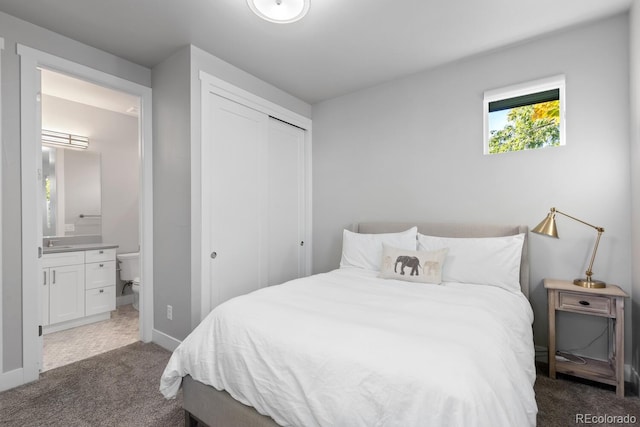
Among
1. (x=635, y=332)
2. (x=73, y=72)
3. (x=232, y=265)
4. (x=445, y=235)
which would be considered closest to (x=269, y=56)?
(x=73, y=72)

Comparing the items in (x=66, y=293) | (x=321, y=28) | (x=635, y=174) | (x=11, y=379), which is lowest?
(x=11, y=379)

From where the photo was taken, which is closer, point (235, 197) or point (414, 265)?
point (414, 265)

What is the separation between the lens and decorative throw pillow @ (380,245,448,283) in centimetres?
230

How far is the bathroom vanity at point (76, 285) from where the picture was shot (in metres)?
3.17

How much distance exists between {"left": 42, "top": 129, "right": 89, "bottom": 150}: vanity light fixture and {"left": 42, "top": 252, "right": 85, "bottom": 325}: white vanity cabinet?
148 centimetres

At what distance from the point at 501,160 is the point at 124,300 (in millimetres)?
4890

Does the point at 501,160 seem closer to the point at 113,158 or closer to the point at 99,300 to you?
the point at 99,300

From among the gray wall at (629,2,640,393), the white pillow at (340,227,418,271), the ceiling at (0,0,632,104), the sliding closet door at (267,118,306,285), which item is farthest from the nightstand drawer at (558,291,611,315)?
the sliding closet door at (267,118,306,285)

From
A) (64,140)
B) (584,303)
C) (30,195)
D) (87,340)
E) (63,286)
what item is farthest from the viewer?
(64,140)

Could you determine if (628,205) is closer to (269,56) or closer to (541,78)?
(541,78)

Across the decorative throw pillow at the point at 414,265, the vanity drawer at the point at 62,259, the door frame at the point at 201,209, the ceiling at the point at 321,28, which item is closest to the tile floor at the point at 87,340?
the vanity drawer at the point at 62,259

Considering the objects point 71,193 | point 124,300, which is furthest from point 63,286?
point 71,193

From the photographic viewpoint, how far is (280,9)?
72.0 inches
